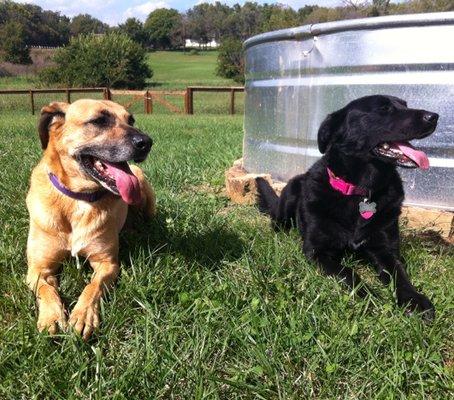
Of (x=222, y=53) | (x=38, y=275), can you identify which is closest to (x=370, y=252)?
(x=38, y=275)

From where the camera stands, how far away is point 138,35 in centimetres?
9094

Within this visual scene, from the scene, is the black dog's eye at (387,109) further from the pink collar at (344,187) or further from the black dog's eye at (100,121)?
the black dog's eye at (100,121)

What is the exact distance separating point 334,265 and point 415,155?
2.66ft

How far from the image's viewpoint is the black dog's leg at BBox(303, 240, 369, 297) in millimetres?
2602

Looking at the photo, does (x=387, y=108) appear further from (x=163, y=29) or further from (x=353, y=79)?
(x=163, y=29)

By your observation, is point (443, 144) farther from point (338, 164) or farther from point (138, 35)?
point (138, 35)

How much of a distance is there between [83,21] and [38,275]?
100144mm

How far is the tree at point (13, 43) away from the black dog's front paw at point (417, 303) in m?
60.0

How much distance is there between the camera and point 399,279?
2643 millimetres

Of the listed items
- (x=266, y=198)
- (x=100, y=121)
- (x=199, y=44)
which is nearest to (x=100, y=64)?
(x=266, y=198)

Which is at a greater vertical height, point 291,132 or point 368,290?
point 291,132

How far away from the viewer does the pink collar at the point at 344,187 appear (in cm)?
303

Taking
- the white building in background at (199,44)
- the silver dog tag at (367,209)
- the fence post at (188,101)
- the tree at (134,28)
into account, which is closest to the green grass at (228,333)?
the silver dog tag at (367,209)

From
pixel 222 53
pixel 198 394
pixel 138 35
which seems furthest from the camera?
pixel 138 35
